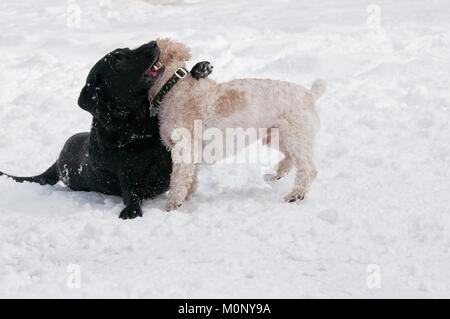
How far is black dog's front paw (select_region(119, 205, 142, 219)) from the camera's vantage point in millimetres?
3754

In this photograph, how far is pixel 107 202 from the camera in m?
4.22

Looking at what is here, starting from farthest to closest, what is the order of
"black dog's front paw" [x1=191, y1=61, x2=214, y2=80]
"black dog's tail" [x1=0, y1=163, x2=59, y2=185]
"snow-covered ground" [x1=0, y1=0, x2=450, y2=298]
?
"black dog's tail" [x1=0, y1=163, x2=59, y2=185] < "black dog's front paw" [x1=191, y1=61, x2=214, y2=80] < "snow-covered ground" [x1=0, y1=0, x2=450, y2=298]

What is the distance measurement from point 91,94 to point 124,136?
40 centimetres

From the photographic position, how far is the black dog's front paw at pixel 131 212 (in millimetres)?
3754

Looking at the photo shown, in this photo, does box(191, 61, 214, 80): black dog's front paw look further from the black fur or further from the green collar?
the black fur

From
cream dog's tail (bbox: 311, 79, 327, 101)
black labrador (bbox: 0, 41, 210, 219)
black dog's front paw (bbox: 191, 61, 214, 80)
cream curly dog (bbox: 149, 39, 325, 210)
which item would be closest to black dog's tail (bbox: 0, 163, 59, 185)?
black labrador (bbox: 0, 41, 210, 219)

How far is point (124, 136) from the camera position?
4035 mm

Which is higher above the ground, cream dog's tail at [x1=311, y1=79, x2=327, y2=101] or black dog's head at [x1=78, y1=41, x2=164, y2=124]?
black dog's head at [x1=78, y1=41, x2=164, y2=124]

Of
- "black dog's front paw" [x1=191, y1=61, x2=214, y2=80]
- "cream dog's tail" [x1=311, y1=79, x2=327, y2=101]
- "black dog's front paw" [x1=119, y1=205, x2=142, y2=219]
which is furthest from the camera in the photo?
"cream dog's tail" [x1=311, y1=79, x2=327, y2=101]

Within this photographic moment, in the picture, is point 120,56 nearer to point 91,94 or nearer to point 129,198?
point 91,94

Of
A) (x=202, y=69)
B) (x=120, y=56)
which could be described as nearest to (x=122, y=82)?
(x=120, y=56)
